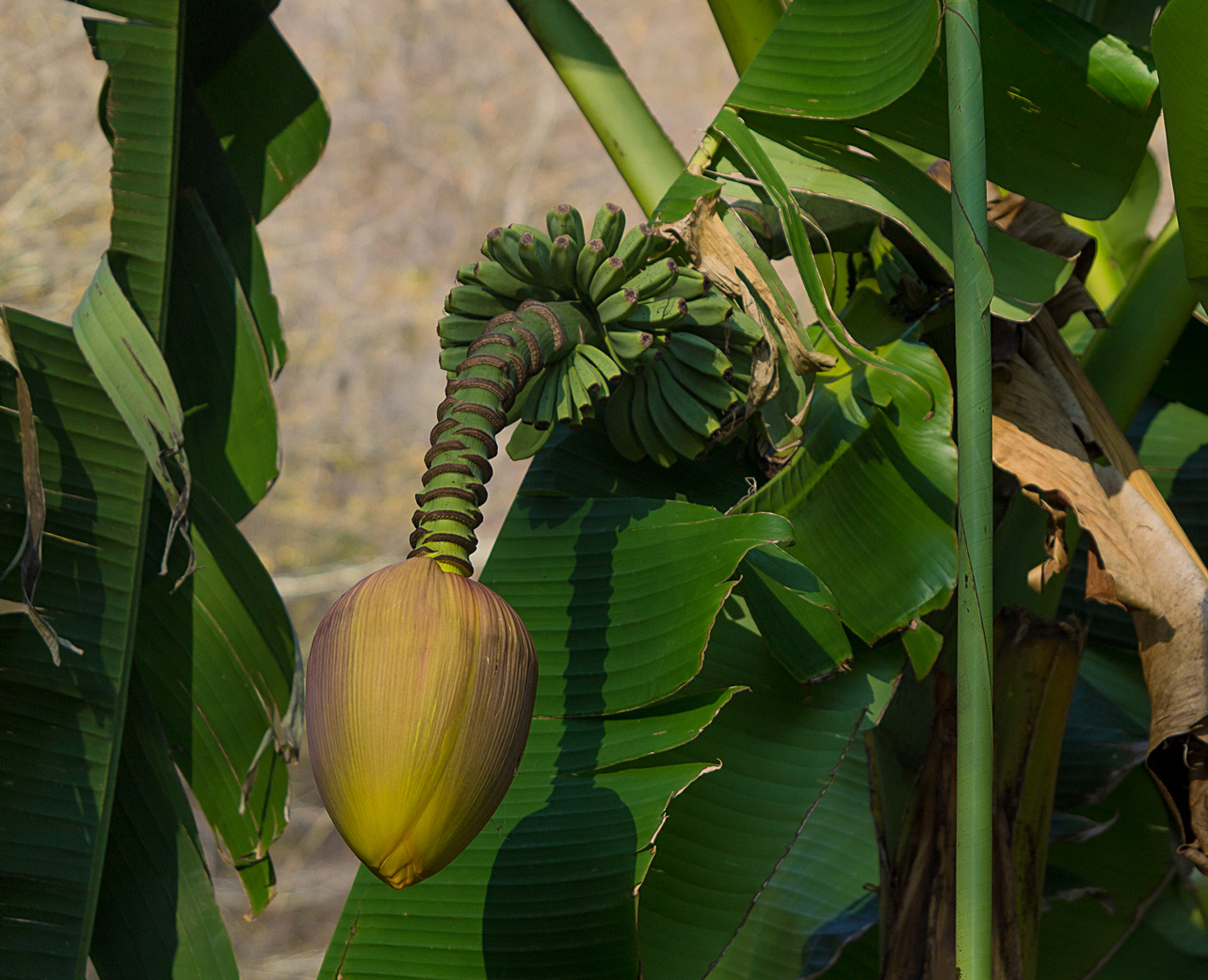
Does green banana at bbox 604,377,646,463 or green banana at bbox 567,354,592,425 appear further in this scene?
green banana at bbox 604,377,646,463

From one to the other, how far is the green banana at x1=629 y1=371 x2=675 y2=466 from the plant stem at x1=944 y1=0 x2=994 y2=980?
0.24 metres

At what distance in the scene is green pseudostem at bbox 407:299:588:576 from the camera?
1.45 ft

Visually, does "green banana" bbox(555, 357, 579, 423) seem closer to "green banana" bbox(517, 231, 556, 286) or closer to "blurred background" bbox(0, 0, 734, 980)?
"green banana" bbox(517, 231, 556, 286)

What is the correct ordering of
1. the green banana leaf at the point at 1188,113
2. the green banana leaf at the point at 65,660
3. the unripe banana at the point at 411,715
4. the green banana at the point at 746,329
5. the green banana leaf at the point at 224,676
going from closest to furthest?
the unripe banana at the point at 411,715 < the green banana leaf at the point at 1188,113 < the green banana at the point at 746,329 < the green banana leaf at the point at 65,660 < the green banana leaf at the point at 224,676

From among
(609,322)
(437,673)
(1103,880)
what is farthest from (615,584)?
(1103,880)

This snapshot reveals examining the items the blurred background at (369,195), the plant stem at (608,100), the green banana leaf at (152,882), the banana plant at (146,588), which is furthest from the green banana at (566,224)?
the blurred background at (369,195)

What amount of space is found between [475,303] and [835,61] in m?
0.30

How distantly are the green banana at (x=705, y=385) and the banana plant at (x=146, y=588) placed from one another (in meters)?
0.35

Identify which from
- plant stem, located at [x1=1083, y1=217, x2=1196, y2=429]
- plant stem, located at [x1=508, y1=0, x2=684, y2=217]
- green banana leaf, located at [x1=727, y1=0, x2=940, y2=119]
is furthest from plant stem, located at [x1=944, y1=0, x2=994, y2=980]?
plant stem, located at [x1=1083, y1=217, x2=1196, y2=429]

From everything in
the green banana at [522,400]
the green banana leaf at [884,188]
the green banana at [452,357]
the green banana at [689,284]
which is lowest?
the green banana at [522,400]

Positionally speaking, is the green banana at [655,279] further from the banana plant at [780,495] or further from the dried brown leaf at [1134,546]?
the dried brown leaf at [1134,546]

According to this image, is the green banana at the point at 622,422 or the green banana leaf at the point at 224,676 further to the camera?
the green banana leaf at the point at 224,676

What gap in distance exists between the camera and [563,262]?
631 mm

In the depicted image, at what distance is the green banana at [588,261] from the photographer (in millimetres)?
629
